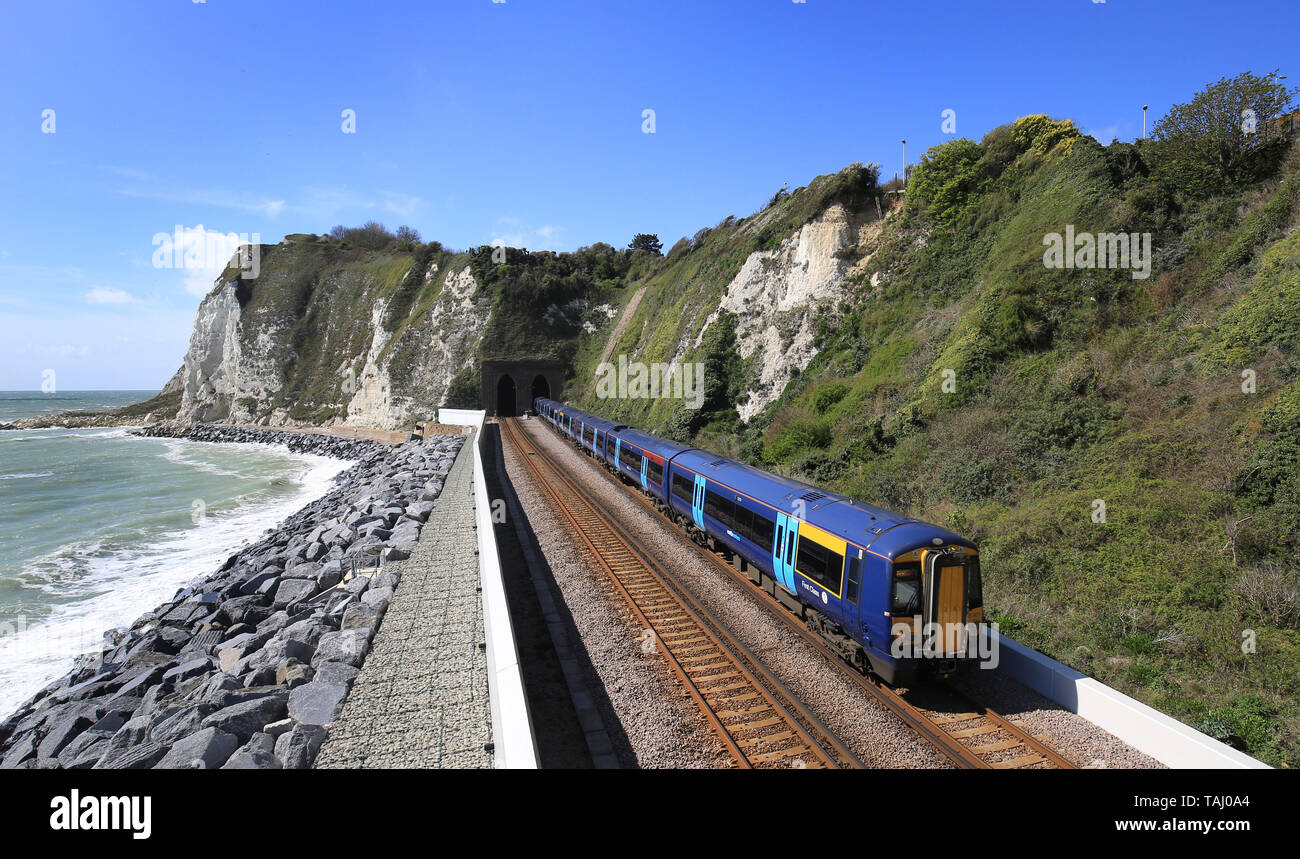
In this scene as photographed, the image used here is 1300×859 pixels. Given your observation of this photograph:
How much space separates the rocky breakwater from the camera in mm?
8469

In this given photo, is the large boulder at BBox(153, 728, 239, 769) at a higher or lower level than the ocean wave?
higher

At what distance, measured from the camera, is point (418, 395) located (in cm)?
6588

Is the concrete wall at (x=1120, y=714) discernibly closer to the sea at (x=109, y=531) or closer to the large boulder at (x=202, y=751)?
the large boulder at (x=202, y=751)

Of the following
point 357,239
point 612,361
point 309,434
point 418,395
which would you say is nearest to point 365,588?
point 612,361

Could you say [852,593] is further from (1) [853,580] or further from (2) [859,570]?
(2) [859,570]

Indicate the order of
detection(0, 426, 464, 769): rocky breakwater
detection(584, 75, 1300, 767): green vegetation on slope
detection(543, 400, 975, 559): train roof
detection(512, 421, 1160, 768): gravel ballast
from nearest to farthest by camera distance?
detection(512, 421, 1160, 768): gravel ballast, detection(0, 426, 464, 769): rocky breakwater, detection(543, 400, 975, 559): train roof, detection(584, 75, 1300, 767): green vegetation on slope

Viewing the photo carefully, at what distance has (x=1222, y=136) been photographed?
1981cm

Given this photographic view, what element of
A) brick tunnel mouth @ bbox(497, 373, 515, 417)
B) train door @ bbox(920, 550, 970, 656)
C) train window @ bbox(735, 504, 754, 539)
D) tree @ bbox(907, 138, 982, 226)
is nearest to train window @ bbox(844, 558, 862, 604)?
train door @ bbox(920, 550, 970, 656)

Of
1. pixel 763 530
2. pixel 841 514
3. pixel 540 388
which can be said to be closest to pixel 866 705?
pixel 841 514

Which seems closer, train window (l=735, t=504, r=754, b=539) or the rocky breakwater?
the rocky breakwater

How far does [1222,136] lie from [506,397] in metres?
59.5

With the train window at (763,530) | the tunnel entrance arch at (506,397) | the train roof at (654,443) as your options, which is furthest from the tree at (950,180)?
the tunnel entrance arch at (506,397)

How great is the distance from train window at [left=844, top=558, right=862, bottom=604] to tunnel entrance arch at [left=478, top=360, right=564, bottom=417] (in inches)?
2224

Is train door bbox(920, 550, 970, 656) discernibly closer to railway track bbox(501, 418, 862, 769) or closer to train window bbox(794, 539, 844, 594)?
train window bbox(794, 539, 844, 594)
